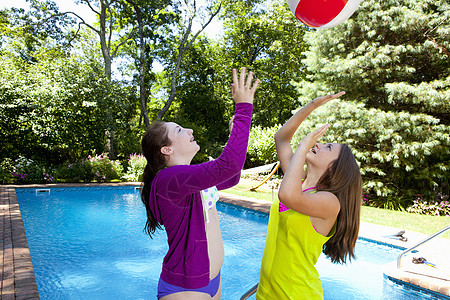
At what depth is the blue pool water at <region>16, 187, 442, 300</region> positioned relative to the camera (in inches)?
179

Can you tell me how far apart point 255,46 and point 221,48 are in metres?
2.38

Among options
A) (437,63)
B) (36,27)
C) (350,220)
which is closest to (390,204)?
(437,63)

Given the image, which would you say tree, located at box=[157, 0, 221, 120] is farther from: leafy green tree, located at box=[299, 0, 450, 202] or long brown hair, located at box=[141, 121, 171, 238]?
long brown hair, located at box=[141, 121, 171, 238]

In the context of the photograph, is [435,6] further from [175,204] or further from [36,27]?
[36,27]

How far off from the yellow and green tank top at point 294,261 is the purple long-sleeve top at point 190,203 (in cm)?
31

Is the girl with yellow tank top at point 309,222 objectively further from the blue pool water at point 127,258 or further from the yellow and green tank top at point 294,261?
the blue pool water at point 127,258

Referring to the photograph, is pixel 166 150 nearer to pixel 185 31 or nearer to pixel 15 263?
pixel 15 263

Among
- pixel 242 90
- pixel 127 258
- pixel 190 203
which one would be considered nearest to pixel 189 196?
pixel 190 203

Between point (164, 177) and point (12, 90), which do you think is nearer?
point (164, 177)

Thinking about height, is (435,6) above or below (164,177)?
above

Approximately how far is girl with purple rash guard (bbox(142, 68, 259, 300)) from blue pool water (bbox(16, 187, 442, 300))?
338 centimetres

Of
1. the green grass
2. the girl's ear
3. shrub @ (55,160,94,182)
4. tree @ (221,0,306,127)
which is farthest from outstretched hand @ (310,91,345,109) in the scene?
tree @ (221,0,306,127)

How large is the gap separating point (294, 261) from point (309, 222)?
0.61 feet

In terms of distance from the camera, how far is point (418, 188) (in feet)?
32.3
